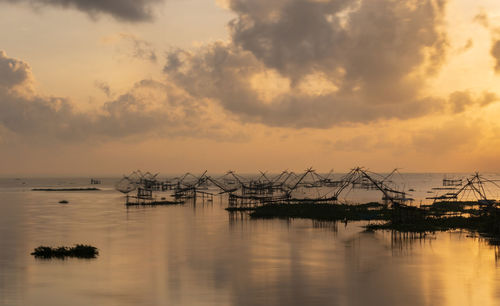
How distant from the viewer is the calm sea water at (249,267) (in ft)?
64.9

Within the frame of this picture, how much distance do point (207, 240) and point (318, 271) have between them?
12.1 m

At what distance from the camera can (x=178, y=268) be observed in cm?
2533

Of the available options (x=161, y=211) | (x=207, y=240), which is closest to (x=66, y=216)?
(x=161, y=211)

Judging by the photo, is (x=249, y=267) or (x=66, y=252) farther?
(x=66, y=252)

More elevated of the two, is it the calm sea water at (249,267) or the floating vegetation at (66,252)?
the floating vegetation at (66,252)

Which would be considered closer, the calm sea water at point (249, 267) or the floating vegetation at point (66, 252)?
the calm sea water at point (249, 267)

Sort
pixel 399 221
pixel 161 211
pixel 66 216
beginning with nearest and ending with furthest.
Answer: pixel 399 221 → pixel 66 216 → pixel 161 211

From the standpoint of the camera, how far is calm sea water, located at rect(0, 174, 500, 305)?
19.8 meters

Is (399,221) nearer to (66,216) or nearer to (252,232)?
(252,232)

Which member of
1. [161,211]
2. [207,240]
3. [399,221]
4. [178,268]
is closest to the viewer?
[178,268]

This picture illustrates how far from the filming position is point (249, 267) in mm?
25328

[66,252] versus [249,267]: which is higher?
[66,252]

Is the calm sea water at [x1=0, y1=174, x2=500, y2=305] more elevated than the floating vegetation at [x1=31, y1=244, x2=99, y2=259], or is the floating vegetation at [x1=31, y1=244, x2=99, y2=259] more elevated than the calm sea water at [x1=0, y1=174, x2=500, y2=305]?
the floating vegetation at [x1=31, y1=244, x2=99, y2=259]

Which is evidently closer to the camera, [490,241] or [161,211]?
[490,241]
